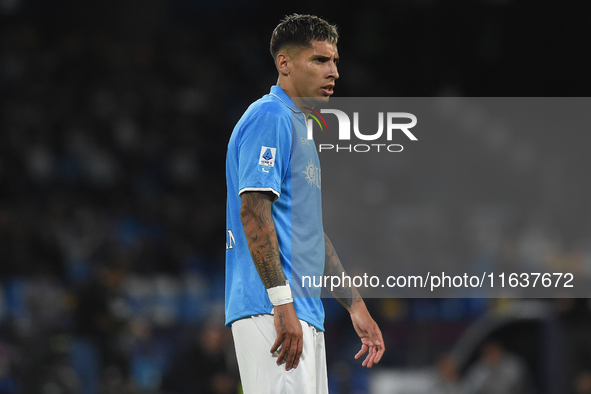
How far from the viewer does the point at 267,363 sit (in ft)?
9.61

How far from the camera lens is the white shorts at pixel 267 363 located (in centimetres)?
291

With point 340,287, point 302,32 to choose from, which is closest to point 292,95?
point 302,32

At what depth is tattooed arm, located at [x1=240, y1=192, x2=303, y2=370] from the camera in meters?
2.86

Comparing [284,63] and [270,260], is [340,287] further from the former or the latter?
[284,63]

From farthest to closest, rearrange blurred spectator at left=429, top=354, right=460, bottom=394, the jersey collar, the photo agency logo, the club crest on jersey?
blurred spectator at left=429, top=354, right=460, bottom=394, the photo agency logo, the jersey collar, the club crest on jersey

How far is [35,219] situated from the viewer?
36.6 feet

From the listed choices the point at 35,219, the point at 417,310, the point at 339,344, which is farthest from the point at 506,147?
the point at 35,219

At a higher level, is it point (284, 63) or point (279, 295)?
point (284, 63)

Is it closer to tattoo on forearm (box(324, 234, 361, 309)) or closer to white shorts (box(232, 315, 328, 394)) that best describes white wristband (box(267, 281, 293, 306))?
white shorts (box(232, 315, 328, 394))

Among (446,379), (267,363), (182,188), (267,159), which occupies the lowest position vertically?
(267,363)

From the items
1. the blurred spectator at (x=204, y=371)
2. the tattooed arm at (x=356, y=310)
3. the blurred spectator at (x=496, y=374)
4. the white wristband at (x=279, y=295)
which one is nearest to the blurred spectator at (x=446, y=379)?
the blurred spectator at (x=496, y=374)

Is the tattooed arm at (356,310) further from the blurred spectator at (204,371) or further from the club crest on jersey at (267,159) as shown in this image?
the blurred spectator at (204,371)

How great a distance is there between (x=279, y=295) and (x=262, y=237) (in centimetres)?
23

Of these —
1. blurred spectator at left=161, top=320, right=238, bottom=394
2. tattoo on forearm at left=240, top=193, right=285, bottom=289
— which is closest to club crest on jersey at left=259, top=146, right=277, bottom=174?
tattoo on forearm at left=240, top=193, right=285, bottom=289
